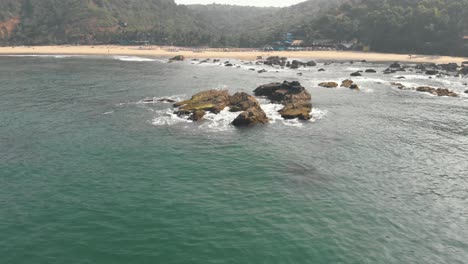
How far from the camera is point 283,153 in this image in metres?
42.3

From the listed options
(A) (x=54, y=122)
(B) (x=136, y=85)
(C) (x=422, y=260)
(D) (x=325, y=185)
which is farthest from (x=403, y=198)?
(B) (x=136, y=85)

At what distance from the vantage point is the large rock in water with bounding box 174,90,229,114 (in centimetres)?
6084

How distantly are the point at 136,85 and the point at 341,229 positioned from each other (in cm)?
7695

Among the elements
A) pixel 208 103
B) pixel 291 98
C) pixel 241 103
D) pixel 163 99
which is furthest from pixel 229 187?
pixel 163 99

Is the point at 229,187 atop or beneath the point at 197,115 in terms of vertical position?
A: beneath

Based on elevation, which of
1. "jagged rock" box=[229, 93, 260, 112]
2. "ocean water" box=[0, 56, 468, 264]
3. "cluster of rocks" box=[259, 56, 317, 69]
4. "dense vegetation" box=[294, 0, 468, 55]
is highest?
"dense vegetation" box=[294, 0, 468, 55]

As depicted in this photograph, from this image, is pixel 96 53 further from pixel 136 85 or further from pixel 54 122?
pixel 54 122

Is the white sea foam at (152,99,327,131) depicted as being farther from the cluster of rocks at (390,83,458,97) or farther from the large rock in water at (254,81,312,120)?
the cluster of rocks at (390,83,458,97)

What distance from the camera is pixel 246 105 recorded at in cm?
6088

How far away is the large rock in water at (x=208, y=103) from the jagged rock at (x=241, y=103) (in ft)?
4.75

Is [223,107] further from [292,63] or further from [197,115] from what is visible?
[292,63]

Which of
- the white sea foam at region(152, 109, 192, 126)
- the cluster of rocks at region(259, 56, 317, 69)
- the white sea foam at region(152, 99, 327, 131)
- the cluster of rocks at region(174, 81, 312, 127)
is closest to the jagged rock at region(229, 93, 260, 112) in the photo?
the cluster of rocks at region(174, 81, 312, 127)

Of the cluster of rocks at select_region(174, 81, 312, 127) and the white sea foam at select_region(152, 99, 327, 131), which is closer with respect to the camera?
the white sea foam at select_region(152, 99, 327, 131)

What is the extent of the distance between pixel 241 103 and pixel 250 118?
8.32m
